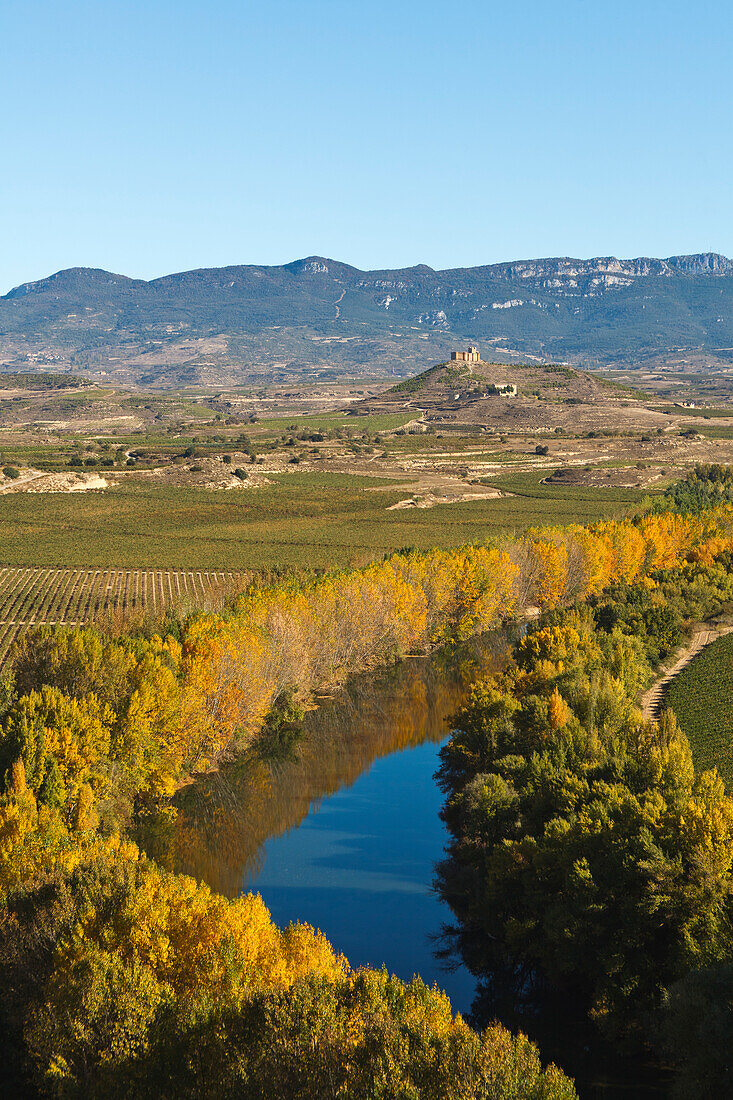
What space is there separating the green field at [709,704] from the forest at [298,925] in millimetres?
2567

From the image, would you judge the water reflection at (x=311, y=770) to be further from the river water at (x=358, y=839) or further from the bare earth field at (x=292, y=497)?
the bare earth field at (x=292, y=497)

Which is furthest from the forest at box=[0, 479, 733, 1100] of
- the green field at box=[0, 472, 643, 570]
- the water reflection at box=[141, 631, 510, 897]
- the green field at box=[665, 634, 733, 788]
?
the green field at box=[0, 472, 643, 570]

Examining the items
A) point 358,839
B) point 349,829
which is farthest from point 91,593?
point 358,839

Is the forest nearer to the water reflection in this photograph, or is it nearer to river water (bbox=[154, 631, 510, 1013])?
river water (bbox=[154, 631, 510, 1013])

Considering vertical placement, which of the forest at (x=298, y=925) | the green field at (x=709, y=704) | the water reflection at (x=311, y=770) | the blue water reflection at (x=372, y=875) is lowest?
the blue water reflection at (x=372, y=875)

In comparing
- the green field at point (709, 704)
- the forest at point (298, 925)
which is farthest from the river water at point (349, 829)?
the green field at point (709, 704)

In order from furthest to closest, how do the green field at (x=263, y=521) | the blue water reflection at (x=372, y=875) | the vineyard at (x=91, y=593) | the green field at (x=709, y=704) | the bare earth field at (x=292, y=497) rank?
the bare earth field at (x=292, y=497) → the green field at (x=263, y=521) → the vineyard at (x=91, y=593) → the green field at (x=709, y=704) → the blue water reflection at (x=372, y=875)

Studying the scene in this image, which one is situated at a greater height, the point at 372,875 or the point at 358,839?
the point at 358,839

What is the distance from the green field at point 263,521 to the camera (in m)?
100

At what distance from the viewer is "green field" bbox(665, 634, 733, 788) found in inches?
2005

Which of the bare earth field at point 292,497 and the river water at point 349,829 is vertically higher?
the bare earth field at point 292,497

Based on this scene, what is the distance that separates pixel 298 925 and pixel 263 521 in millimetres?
98066

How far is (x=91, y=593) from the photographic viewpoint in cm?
8419

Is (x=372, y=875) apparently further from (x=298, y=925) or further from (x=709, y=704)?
(x=709, y=704)
